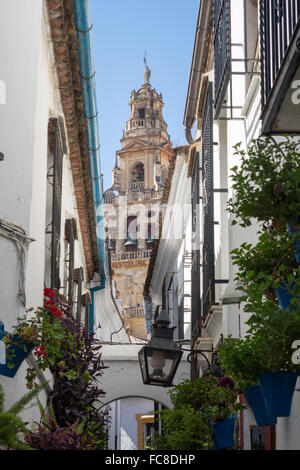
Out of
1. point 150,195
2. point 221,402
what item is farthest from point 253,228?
point 150,195

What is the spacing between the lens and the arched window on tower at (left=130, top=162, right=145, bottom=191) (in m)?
70.2

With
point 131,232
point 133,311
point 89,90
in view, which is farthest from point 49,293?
point 131,232

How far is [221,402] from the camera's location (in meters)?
5.94

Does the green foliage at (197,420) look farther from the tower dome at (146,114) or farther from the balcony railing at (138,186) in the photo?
the tower dome at (146,114)

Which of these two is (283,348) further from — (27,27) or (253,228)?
(27,27)

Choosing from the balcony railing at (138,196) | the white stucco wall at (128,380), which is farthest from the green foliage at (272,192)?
the balcony railing at (138,196)

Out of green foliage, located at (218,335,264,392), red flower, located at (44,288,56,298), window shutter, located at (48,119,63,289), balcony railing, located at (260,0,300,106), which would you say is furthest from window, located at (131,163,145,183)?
green foliage, located at (218,335,264,392)

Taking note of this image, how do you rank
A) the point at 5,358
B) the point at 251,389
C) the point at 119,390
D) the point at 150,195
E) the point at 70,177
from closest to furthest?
the point at 251,389 → the point at 5,358 → the point at 70,177 → the point at 119,390 → the point at 150,195

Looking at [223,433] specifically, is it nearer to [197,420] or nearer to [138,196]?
[197,420]

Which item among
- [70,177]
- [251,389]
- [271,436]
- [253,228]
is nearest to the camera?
[251,389]

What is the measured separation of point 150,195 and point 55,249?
59.8 meters

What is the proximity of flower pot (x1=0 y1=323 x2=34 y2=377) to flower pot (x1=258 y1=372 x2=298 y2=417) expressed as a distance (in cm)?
190

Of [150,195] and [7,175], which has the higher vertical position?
[150,195]

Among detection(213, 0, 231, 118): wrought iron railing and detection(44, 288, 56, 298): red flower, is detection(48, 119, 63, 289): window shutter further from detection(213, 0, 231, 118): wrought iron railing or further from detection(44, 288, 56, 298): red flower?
detection(213, 0, 231, 118): wrought iron railing
